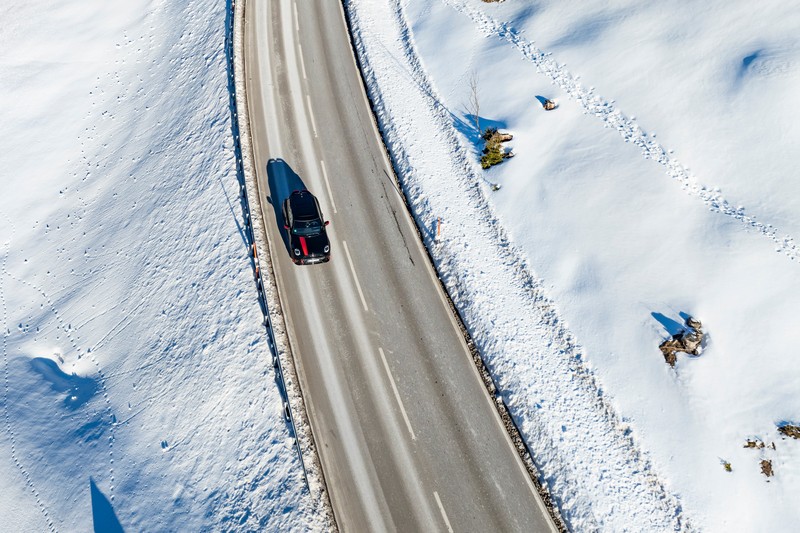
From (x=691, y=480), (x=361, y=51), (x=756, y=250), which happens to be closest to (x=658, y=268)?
(x=756, y=250)

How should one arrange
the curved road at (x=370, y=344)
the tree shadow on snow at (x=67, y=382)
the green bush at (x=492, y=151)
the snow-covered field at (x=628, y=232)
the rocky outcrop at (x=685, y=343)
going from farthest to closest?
the green bush at (x=492, y=151) → the tree shadow on snow at (x=67, y=382) → the rocky outcrop at (x=685, y=343) → the snow-covered field at (x=628, y=232) → the curved road at (x=370, y=344)

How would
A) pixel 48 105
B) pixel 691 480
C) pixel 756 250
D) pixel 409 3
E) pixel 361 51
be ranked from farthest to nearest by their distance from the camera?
pixel 48 105 < pixel 409 3 < pixel 361 51 < pixel 756 250 < pixel 691 480

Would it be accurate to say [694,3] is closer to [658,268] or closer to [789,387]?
[658,268]

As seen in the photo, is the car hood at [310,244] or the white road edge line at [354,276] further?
A: the car hood at [310,244]

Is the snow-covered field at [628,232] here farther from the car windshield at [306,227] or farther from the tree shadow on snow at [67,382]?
the tree shadow on snow at [67,382]

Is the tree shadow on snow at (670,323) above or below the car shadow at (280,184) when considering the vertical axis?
below

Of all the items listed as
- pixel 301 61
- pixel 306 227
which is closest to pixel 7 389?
pixel 306 227

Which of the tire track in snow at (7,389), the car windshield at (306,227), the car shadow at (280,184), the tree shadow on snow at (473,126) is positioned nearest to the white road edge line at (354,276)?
the car windshield at (306,227)

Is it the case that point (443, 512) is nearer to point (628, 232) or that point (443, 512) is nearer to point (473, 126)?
point (628, 232)
